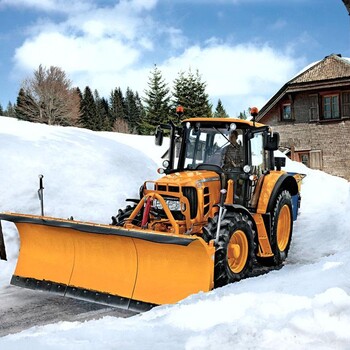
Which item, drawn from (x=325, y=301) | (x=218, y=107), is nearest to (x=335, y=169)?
(x=325, y=301)

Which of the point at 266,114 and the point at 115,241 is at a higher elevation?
the point at 266,114

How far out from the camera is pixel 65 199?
11016 mm

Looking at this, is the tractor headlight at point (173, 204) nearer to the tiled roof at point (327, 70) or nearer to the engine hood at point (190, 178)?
the engine hood at point (190, 178)

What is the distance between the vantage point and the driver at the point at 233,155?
738 cm

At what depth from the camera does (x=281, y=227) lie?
867 cm

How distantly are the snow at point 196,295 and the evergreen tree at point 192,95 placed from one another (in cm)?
2707

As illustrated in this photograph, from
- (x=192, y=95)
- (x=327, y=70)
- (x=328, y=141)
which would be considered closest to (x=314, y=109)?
(x=328, y=141)

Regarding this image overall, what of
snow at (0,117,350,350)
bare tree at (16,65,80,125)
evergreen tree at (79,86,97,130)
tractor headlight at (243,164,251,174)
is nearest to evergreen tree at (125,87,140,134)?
evergreen tree at (79,86,97,130)

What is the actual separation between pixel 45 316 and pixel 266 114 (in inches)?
913

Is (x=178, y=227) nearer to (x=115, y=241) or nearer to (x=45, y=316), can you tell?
(x=115, y=241)

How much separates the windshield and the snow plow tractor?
15 millimetres

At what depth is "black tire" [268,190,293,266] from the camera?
776 centimetres

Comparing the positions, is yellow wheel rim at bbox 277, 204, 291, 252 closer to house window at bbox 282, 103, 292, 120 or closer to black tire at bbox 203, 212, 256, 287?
black tire at bbox 203, 212, 256, 287

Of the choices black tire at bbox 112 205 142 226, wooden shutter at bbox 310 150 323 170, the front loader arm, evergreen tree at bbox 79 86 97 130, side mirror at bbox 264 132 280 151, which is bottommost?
the front loader arm
